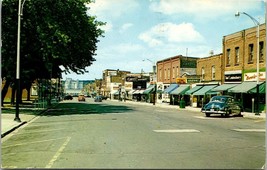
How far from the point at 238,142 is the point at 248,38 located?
1134 inches

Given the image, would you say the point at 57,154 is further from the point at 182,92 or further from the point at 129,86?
the point at 129,86

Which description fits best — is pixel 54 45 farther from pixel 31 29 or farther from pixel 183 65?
pixel 183 65

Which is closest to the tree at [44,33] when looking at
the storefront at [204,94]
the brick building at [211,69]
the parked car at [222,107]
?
the parked car at [222,107]

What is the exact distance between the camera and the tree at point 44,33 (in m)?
31.8

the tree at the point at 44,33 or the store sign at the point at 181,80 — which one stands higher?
the tree at the point at 44,33

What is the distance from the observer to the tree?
31.8m

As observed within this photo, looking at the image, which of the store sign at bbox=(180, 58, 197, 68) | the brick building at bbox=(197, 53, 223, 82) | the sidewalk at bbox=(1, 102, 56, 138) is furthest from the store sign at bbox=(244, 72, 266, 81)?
the store sign at bbox=(180, 58, 197, 68)

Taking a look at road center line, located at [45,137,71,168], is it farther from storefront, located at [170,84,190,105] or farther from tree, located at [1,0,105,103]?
storefront, located at [170,84,190,105]

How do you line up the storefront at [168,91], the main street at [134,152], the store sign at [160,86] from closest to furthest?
the main street at [134,152], the storefront at [168,91], the store sign at [160,86]

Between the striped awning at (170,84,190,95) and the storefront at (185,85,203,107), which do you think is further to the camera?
the striped awning at (170,84,190,95)

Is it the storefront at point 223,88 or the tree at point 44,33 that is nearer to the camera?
the tree at point 44,33

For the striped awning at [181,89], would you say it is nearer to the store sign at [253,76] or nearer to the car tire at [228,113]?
the store sign at [253,76]

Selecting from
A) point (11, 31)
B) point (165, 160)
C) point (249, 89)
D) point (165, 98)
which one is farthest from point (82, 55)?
point (165, 98)

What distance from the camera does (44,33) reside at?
104 feet
